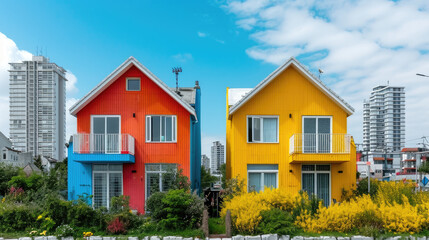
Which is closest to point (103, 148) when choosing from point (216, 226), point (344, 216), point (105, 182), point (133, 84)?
point (105, 182)

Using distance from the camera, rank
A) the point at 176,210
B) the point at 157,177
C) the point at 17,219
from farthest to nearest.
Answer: the point at 157,177, the point at 17,219, the point at 176,210

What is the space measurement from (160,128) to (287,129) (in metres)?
6.98

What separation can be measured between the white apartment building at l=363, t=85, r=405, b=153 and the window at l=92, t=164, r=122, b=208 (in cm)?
16934

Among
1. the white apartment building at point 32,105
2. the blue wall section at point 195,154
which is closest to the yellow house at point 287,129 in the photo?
the blue wall section at point 195,154

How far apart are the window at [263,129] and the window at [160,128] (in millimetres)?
4191

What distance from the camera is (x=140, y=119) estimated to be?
843 inches

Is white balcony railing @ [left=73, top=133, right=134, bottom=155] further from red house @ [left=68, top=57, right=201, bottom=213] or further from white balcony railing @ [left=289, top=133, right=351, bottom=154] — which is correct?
white balcony railing @ [left=289, top=133, right=351, bottom=154]

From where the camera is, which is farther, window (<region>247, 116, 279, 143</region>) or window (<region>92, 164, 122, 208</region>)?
window (<region>247, 116, 279, 143</region>)


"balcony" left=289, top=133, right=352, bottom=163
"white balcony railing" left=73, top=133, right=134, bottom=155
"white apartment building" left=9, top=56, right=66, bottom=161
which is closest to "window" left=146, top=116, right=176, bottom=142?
"white balcony railing" left=73, top=133, right=134, bottom=155

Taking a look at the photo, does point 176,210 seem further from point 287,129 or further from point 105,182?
point 287,129

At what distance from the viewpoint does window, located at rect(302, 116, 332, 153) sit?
20891 millimetres

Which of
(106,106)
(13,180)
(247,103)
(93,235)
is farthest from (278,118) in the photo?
(13,180)

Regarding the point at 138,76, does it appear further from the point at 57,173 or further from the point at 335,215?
the point at 335,215

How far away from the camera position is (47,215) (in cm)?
1692
